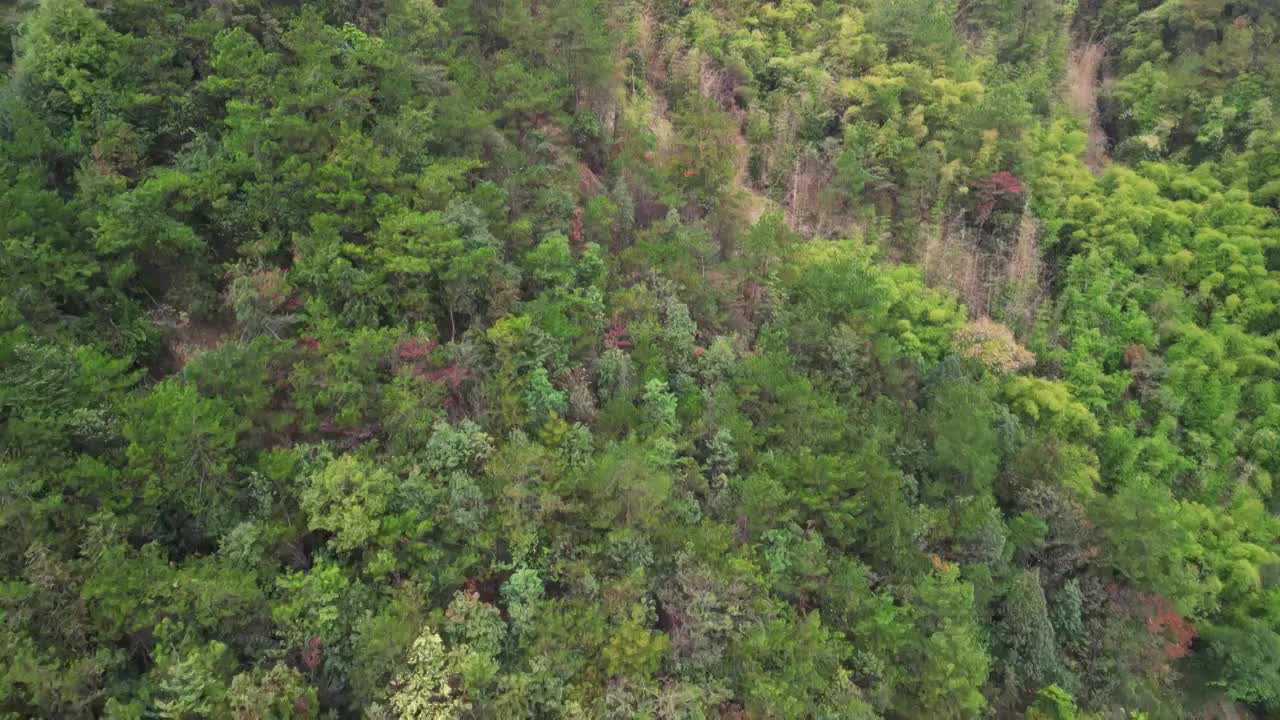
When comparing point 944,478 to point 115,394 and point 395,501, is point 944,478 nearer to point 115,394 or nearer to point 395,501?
point 395,501

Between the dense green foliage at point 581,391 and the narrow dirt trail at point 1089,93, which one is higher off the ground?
the narrow dirt trail at point 1089,93

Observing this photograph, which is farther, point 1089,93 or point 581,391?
point 1089,93

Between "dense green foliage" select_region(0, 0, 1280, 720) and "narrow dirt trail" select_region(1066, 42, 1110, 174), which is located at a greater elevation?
"narrow dirt trail" select_region(1066, 42, 1110, 174)

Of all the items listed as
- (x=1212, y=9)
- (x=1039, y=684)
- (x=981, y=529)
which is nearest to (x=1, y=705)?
(x=981, y=529)

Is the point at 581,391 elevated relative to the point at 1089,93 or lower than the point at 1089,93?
lower
